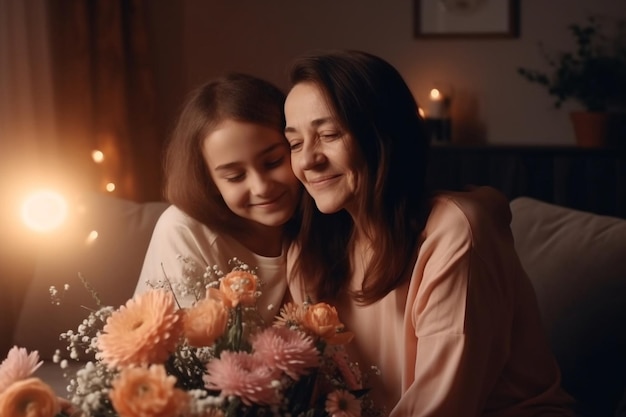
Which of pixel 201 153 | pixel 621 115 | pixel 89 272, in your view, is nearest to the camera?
pixel 201 153

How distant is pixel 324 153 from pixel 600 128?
2.87m

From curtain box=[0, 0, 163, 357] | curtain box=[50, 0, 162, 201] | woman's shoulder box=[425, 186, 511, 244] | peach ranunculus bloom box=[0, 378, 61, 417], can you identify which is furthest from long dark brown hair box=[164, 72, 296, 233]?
curtain box=[50, 0, 162, 201]

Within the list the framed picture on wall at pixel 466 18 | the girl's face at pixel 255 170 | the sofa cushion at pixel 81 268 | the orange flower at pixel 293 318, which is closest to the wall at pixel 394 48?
the framed picture on wall at pixel 466 18

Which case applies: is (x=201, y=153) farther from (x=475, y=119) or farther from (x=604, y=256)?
(x=475, y=119)

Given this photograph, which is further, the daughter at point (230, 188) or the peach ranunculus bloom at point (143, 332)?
the daughter at point (230, 188)

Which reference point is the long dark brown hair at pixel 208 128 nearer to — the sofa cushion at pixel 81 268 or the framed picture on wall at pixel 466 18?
the sofa cushion at pixel 81 268

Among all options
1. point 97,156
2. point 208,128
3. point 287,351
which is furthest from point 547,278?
point 97,156

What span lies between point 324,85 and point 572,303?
2.93 ft

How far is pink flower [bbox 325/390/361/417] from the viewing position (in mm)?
1197

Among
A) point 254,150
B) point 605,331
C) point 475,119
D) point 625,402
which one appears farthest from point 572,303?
point 475,119

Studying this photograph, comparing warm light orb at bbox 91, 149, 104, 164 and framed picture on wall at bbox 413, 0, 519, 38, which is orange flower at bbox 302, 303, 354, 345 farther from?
framed picture on wall at bbox 413, 0, 519, 38

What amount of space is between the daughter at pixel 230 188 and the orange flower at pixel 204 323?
1.80 ft

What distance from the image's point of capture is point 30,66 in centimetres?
359

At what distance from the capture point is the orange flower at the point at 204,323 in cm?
117
